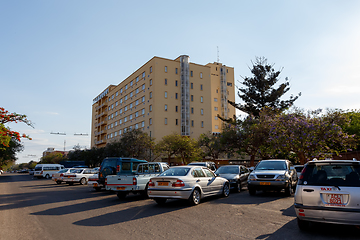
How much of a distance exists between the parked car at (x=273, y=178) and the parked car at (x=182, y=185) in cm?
243

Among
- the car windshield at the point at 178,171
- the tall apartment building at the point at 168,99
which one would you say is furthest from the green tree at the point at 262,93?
the car windshield at the point at 178,171

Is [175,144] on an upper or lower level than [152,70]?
lower

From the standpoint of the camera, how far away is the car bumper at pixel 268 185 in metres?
12.5

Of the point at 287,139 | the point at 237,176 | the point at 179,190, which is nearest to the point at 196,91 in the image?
the point at 287,139

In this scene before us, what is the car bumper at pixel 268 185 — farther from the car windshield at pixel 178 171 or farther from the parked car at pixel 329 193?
the parked car at pixel 329 193

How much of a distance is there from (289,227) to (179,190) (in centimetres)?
416

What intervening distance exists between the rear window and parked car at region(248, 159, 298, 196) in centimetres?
633

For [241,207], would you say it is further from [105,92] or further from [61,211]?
[105,92]

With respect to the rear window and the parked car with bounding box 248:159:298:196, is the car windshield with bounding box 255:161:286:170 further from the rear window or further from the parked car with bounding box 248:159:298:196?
the rear window

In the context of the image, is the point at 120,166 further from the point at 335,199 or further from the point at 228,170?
the point at 335,199

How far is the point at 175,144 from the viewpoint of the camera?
4403 centimetres

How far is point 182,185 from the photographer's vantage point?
10188 mm

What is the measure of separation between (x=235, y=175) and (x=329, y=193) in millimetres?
10116

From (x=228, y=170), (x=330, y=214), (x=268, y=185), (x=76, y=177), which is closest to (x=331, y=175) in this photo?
(x=330, y=214)
